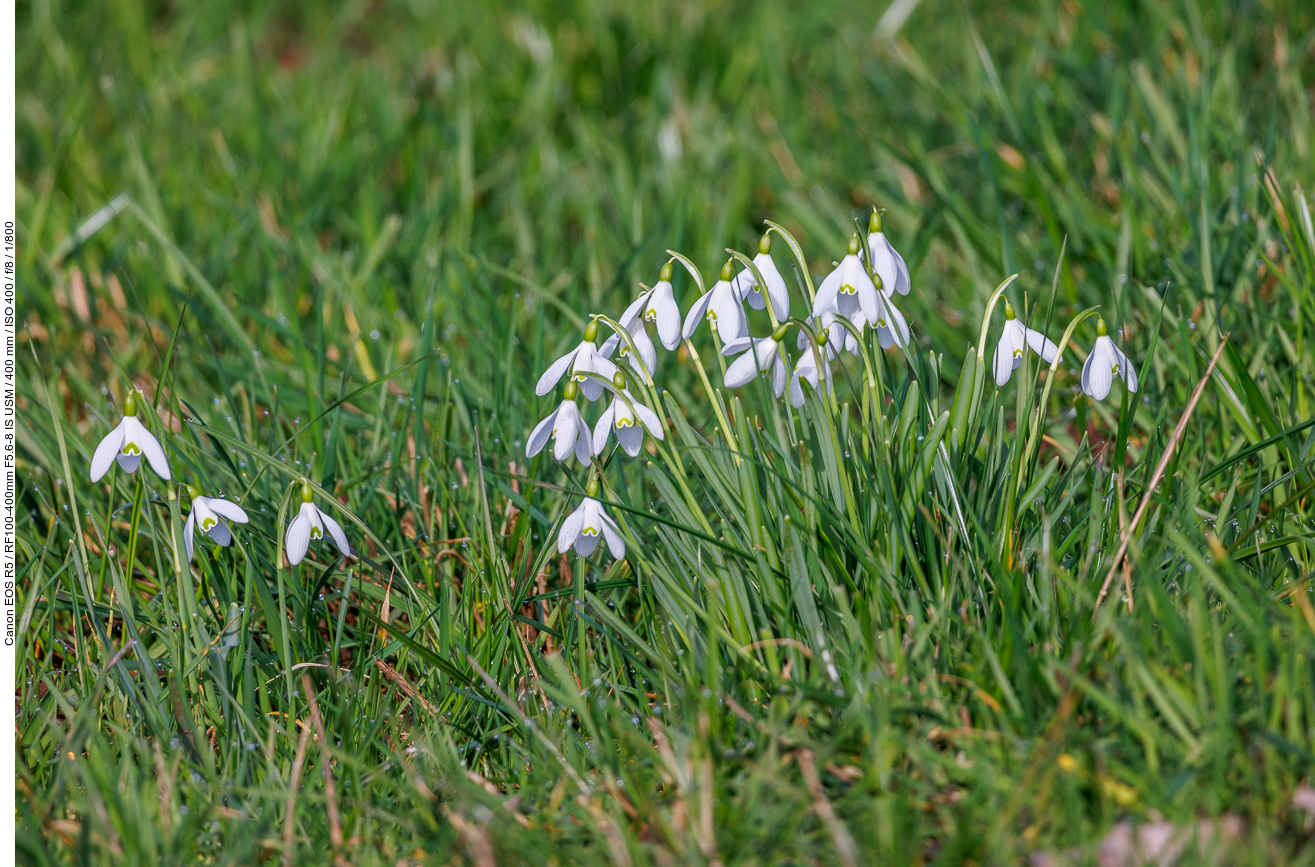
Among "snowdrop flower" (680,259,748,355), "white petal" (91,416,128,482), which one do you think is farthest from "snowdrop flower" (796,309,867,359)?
"white petal" (91,416,128,482)

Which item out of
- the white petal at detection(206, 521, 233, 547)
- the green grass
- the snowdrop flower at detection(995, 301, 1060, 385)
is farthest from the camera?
the white petal at detection(206, 521, 233, 547)

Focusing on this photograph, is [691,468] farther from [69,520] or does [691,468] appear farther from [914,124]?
[914,124]

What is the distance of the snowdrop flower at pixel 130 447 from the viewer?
5.69 feet

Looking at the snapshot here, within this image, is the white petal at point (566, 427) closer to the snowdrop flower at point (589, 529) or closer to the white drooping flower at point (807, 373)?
the snowdrop flower at point (589, 529)

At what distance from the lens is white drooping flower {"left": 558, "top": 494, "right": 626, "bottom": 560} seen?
1.70m

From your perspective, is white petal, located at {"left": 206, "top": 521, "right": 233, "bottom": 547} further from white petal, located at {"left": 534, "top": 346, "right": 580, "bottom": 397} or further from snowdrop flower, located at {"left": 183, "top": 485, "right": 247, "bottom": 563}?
white petal, located at {"left": 534, "top": 346, "right": 580, "bottom": 397}

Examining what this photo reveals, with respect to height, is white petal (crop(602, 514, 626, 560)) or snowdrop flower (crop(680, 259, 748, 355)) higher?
snowdrop flower (crop(680, 259, 748, 355))

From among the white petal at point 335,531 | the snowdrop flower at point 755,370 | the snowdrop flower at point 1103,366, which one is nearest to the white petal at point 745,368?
the snowdrop flower at point 755,370

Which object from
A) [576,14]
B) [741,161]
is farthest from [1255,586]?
[576,14]

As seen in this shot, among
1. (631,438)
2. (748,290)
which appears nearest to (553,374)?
(631,438)

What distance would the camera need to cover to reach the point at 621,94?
4.53m

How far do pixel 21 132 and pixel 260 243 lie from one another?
1.49 metres

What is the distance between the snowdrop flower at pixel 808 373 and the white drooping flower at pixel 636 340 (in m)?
0.25

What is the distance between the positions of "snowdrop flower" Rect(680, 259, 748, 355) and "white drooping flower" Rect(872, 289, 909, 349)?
0.73 ft
